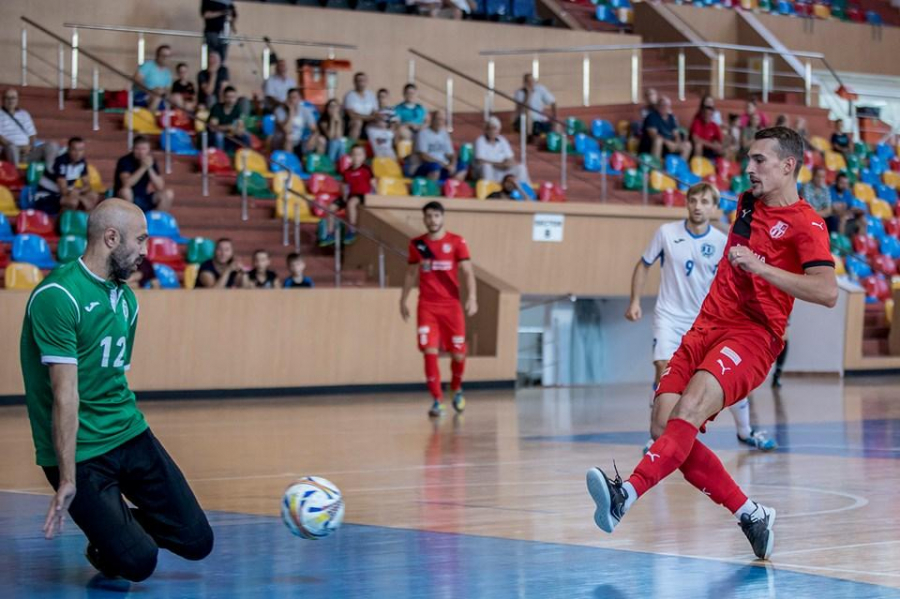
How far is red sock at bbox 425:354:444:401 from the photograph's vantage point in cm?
1518

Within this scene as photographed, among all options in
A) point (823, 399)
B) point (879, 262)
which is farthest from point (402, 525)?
point (879, 262)

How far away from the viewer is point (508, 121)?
2620 centimetres

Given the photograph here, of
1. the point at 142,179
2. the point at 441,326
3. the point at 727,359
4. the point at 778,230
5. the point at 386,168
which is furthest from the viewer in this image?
the point at 386,168

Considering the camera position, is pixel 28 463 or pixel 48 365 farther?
pixel 28 463

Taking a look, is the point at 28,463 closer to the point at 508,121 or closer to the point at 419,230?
the point at 419,230

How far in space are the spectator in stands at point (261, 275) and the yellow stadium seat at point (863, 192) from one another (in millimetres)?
14046

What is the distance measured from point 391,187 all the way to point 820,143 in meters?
10.6

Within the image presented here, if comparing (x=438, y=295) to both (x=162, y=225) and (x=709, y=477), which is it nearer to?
(x=162, y=225)

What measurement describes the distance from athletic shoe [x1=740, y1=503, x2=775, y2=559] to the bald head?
2.81m

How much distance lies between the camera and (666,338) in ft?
36.1

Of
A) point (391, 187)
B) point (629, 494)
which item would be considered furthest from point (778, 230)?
point (391, 187)

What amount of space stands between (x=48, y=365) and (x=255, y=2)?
20098 millimetres

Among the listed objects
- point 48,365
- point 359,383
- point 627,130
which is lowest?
point 359,383

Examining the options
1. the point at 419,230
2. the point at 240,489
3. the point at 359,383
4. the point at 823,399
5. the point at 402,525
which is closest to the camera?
the point at 402,525
